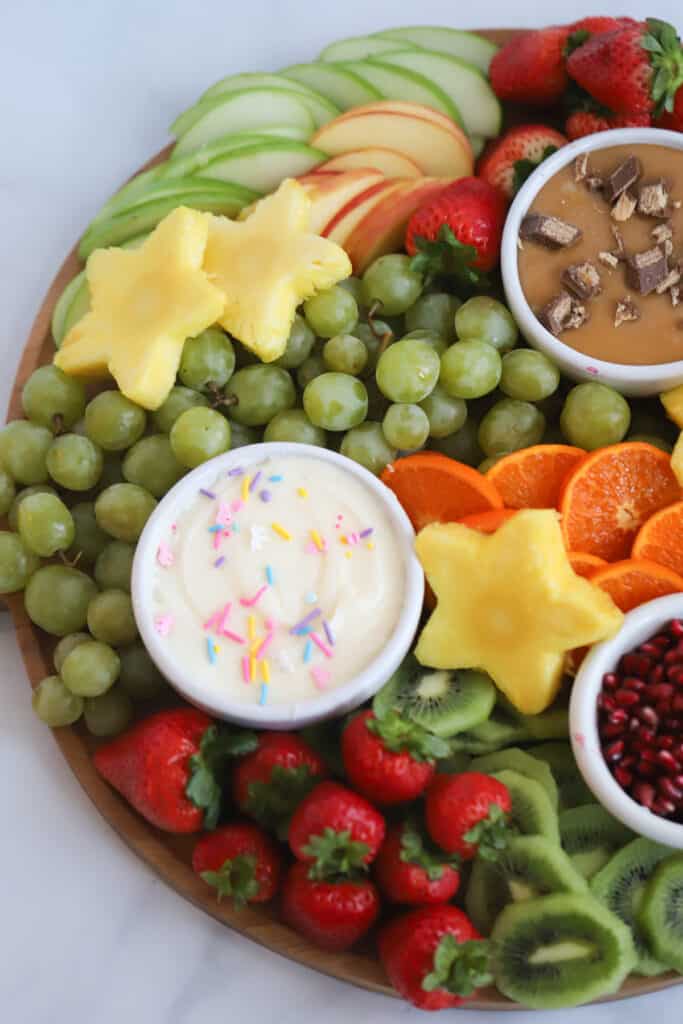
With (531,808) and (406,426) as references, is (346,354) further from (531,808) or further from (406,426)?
(531,808)

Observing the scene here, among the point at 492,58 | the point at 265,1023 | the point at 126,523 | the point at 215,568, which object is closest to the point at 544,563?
the point at 215,568

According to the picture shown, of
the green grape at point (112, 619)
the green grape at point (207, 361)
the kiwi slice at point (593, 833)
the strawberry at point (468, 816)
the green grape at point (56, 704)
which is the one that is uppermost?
the green grape at point (207, 361)

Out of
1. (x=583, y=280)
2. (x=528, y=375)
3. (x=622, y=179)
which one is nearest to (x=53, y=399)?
(x=528, y=375)

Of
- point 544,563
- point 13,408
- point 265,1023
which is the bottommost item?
point 265,1023

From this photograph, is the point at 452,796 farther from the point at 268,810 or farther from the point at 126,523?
the point at 126,523

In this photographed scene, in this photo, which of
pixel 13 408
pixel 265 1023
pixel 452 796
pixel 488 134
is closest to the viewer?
pixel 452 796

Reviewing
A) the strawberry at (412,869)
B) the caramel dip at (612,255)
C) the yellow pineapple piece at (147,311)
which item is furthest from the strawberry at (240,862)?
the caramel dip at (612,255)

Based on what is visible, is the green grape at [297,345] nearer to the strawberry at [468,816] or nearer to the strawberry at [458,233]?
the strawberry at [458,233]
